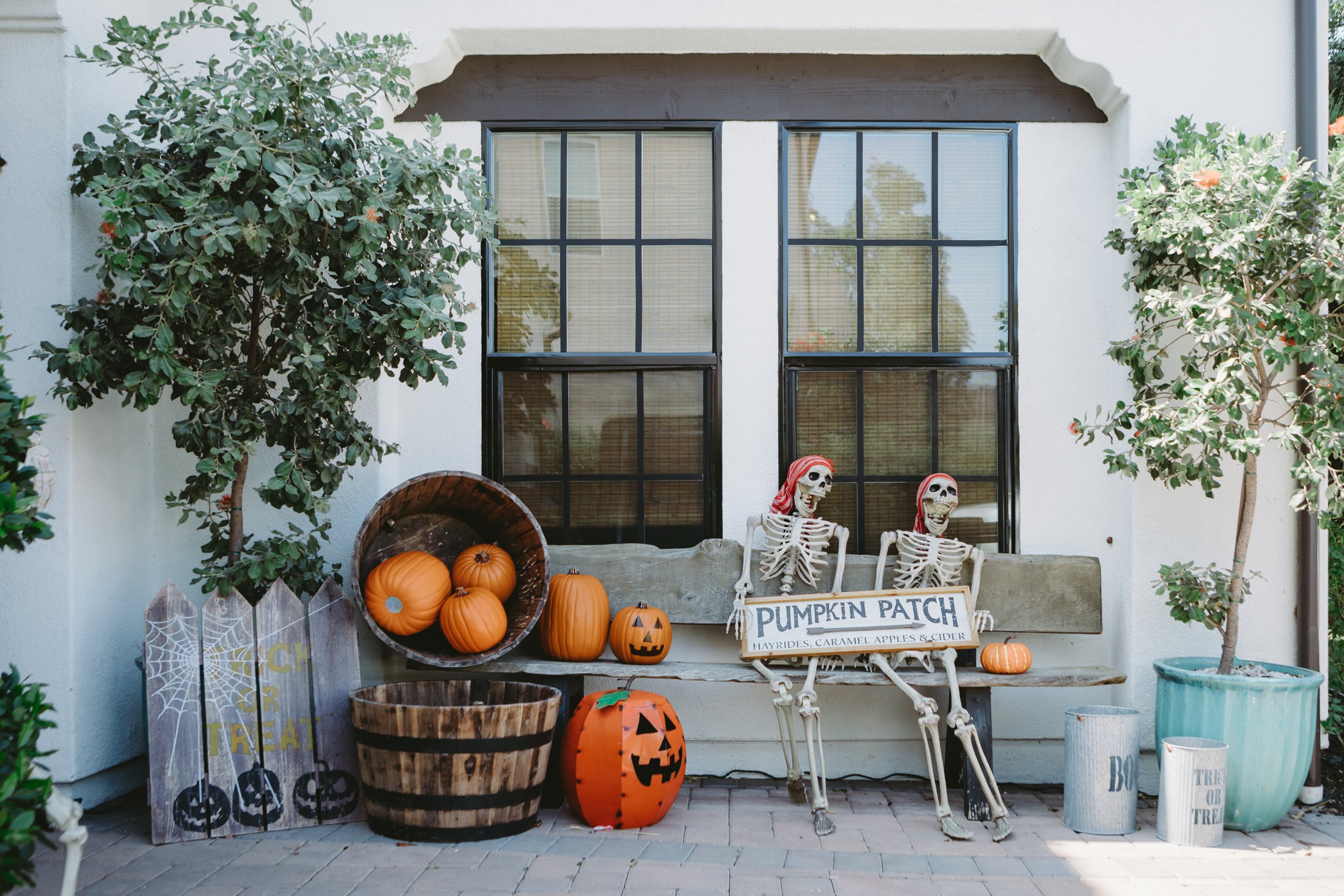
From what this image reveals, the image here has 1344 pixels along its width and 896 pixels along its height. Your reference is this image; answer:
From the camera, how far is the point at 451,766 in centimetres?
383

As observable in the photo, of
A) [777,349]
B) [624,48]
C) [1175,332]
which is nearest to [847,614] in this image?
[777,349]

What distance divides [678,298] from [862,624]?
1.90m

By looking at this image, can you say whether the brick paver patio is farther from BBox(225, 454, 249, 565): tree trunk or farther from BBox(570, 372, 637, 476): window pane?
→ BBox(570, 372, 637, 476): window pane

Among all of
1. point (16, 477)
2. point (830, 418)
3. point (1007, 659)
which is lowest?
point (1007, 659)

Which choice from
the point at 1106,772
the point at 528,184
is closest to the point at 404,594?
the point at 528,184

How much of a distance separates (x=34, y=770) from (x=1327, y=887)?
508 centimetres

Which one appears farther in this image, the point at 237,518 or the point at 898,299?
the point at 898,299

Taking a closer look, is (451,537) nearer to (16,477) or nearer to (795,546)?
(795,546)

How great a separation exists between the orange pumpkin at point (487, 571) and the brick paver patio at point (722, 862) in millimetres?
1038

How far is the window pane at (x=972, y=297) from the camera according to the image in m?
5.10

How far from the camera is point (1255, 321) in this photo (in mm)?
3961

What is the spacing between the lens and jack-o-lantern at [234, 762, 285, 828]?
4004 mm

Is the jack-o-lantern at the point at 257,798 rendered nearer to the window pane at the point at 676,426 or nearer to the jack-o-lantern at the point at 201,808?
the jack-o-lantern at the point at 201,808

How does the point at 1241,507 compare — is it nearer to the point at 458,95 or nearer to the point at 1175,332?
the point at 1175,332
